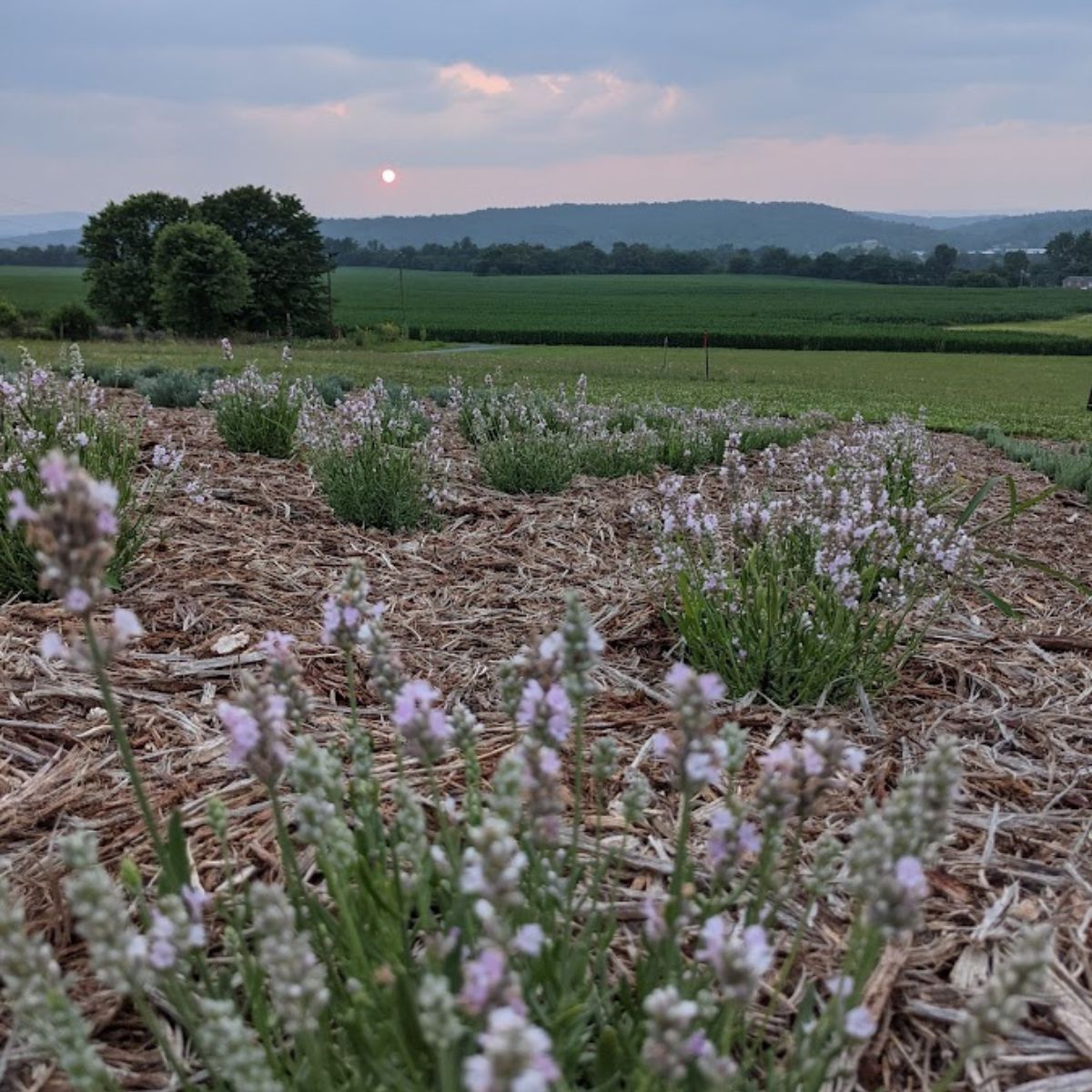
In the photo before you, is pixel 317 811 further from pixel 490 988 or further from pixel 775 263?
pixel 775 263

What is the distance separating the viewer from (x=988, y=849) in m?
2.33

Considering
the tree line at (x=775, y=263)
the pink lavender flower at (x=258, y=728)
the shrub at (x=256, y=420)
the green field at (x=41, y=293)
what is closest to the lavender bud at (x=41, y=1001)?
the pink lavender flower at (x=258, y=728)

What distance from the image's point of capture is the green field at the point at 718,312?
59875 mm

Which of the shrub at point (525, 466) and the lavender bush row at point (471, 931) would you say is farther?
the shrub at point (525, 466)

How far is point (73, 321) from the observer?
51.8 m

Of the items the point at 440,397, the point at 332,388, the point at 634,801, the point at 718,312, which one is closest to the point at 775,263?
the point at 718,312

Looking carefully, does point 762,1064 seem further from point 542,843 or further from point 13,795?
point 13,795

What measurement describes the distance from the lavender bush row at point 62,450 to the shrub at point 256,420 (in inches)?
53.6

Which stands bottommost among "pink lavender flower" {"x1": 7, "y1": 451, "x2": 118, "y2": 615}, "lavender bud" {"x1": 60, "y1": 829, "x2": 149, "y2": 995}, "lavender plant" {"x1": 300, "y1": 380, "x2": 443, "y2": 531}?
"lavender plant" {"x1": 300, "y1": 380, "x2": 443, "y2": 531}

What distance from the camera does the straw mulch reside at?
1887 mm

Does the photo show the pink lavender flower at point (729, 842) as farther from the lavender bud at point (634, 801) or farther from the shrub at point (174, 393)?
the shrub at point (174, 393)

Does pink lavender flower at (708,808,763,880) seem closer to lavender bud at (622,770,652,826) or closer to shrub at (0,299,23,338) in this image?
lavender bud at (622,770,652,826)

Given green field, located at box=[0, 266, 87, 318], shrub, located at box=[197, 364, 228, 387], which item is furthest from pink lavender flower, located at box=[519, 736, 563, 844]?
green field, located at box=[0, 266, 87, 318]

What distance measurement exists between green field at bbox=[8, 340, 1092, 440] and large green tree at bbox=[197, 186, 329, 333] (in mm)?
9677
